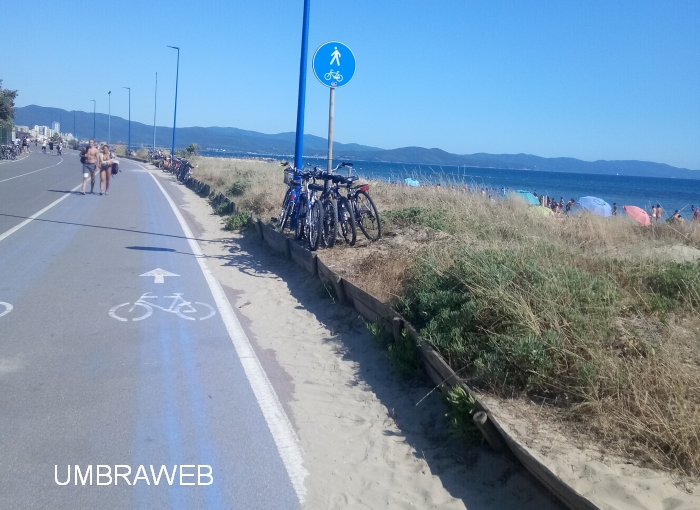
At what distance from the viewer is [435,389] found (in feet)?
17.3

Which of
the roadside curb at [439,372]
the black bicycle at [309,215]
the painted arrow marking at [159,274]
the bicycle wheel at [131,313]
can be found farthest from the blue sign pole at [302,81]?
the bicycle wheel at [131,313]

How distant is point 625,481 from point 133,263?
28.7 ft

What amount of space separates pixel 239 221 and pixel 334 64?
6.38 metres

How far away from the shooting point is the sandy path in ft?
13.4

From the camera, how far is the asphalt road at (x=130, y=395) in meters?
4.07

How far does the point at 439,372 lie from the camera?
5.28 metres

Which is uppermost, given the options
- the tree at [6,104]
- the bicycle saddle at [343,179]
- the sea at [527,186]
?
the tree at [6,104]

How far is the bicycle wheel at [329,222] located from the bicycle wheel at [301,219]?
745mm

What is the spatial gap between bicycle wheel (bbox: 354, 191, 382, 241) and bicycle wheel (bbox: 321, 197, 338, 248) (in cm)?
51

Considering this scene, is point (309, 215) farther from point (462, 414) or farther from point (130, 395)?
point (462, 414)

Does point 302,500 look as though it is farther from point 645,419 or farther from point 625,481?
point 645,419

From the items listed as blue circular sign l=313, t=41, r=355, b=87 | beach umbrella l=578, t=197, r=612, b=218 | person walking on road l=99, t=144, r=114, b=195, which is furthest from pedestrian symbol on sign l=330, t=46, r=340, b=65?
person walking on road l=99, t=144, r=114, b=195

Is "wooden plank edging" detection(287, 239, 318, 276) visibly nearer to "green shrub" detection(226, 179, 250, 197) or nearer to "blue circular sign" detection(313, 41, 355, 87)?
"blue circular sign" detection(313, 41, 355, 87)

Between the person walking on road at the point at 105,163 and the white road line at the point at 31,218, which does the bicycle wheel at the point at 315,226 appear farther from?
the person walking on road at the point at 105,163
